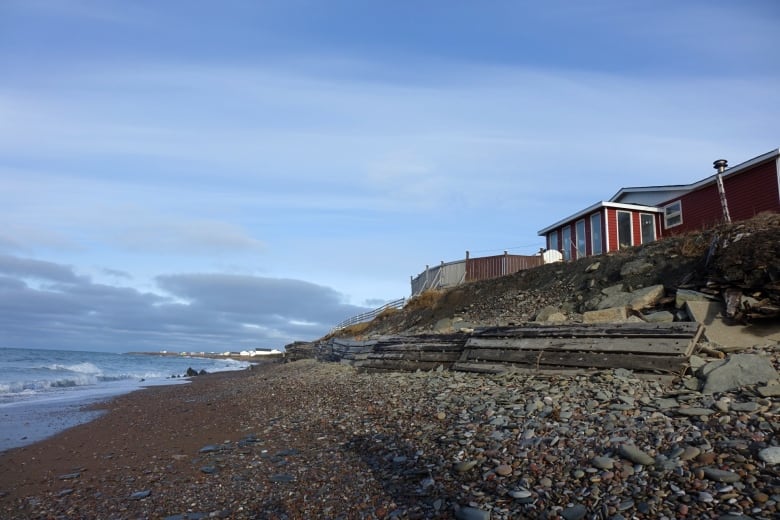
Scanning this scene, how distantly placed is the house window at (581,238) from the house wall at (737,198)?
4613 mm

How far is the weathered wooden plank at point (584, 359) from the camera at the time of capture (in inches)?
330

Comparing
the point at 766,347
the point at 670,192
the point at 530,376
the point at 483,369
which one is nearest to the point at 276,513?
the point at 530,376

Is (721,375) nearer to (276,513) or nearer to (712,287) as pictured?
(712,287)

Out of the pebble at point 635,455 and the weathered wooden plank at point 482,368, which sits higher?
the weathered wooden plank at point 482,368

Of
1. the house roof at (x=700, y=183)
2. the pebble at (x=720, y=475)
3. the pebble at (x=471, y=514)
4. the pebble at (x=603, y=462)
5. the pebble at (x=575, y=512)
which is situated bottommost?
the pebble at (x=471, y=514)

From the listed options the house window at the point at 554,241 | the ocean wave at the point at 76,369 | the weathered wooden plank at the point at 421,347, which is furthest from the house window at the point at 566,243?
the ocean wave at the point at 76,369

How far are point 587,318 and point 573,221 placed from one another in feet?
59.2

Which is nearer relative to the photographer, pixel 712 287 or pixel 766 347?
pixel 766 347

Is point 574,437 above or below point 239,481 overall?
above

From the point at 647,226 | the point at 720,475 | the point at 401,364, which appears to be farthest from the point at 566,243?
the point at 720,475

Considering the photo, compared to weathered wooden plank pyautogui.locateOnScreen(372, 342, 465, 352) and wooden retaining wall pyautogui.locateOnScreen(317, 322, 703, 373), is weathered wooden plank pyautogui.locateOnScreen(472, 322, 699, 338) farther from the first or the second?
weathered wooden plank pyautogui.locateOnScreen(372, 342, 465, 352)

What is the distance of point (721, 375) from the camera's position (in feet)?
24.3

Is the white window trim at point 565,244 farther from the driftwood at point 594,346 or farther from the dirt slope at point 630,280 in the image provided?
the driftwood at point 594,346

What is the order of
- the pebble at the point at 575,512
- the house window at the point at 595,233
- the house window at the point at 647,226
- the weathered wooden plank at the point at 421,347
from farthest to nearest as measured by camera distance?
the house window at the point at 595,233 → the house window at the point at 647,226 → the weathered wooden plank at the point at 421,347 → the pebble at the point at 575,512
